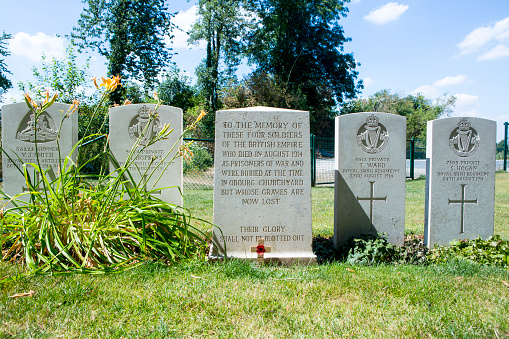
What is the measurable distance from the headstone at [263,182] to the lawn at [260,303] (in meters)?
Answer: 0.37

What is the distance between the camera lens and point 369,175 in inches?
187

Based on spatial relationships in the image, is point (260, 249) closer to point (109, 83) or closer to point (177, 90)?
point (109, 83)

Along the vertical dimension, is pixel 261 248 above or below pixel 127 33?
below

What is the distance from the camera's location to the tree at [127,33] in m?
21.4

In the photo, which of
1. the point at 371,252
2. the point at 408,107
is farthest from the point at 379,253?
the point at 408,107

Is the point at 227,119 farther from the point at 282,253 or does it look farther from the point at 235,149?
the point at 282,253

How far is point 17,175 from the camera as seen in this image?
5480 mm

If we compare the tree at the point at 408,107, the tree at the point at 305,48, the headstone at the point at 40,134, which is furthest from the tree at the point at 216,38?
the headstone at the point at 40,134

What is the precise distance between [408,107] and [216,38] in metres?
21.8

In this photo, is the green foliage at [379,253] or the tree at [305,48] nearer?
the green foliage at [379,253]

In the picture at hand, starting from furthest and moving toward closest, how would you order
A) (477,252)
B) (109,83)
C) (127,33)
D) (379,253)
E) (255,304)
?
1. (127,33)
2. (477,252)
3. (379,253)
4. (109,83)
5. (255,304)

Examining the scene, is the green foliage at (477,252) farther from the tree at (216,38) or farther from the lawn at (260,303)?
the tree at (216,38)

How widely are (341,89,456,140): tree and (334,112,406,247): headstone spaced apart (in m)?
26.9

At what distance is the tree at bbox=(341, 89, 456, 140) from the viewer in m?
33.3
